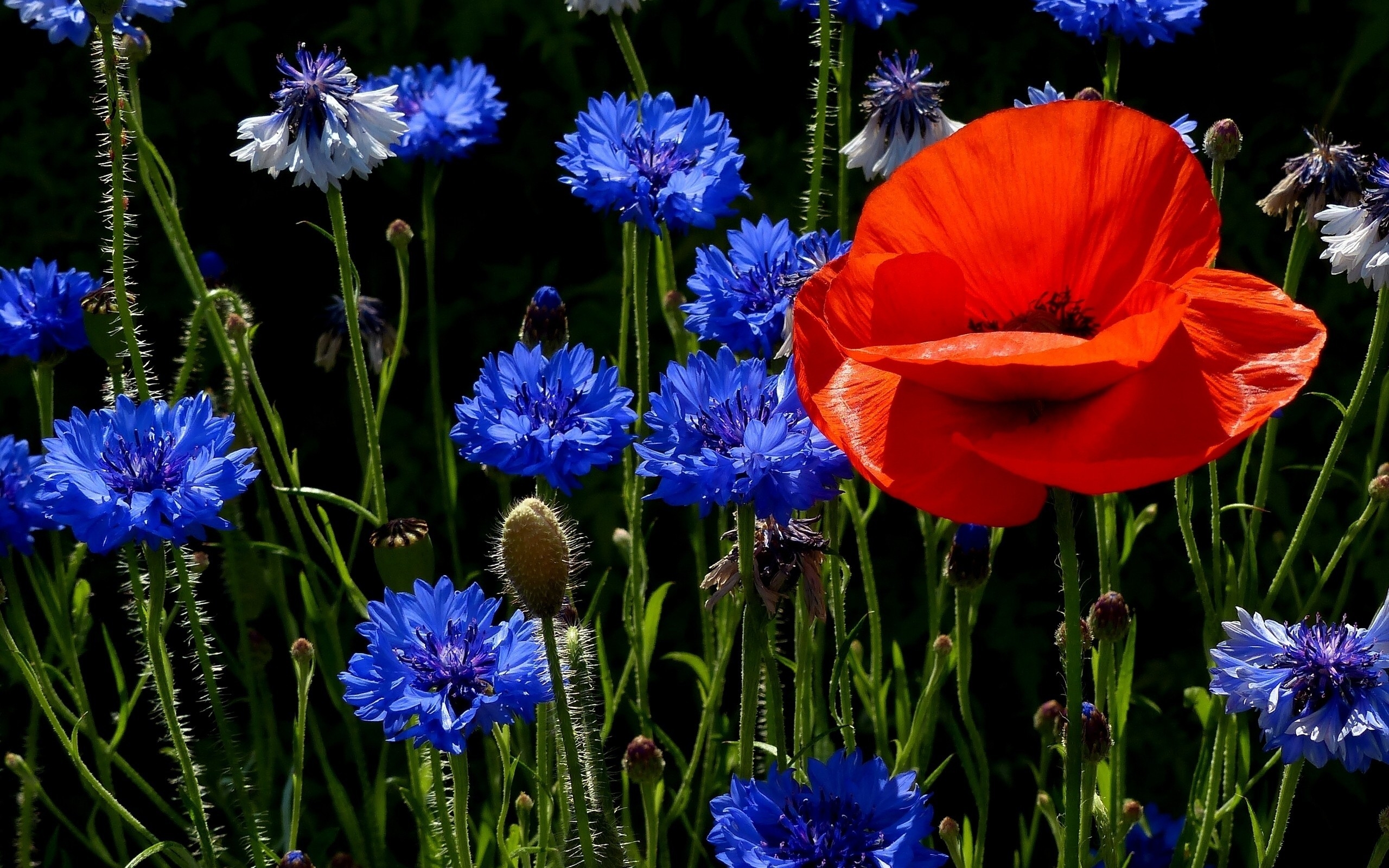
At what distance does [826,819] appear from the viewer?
1.11 metres

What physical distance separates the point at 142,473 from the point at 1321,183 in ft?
4.14

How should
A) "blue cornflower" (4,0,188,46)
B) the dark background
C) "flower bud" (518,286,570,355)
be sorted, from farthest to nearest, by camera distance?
1. the dark background
2. "blue cornflower" (4,0,188,46)
3. "flower bud" (518,286,570,355)

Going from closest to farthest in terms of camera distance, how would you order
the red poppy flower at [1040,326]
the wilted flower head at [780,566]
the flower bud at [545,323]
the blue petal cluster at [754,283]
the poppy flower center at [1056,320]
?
1. the red poppy flower at [1040,326]
2. the poppy flower center at [1056,320]
3. the wilted flower head at [780,566]
4. the blue petal cluster at [754,283]
5. the flower bud at [545,323]

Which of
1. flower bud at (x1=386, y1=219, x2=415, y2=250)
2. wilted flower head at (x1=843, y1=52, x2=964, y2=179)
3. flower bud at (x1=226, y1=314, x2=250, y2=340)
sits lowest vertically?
flower bud at (x1=226, y1=314, x2=250, y2=340)

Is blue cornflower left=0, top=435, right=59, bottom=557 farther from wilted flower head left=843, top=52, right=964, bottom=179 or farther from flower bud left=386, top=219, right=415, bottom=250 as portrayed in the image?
wilted flower head left=843, top=52, right=964, bottom=179

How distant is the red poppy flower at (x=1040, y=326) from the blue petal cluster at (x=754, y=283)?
0.49 metres

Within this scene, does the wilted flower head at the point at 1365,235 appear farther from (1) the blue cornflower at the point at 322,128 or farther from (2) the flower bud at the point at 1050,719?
(1) the blue cornflower at the point at 322,128

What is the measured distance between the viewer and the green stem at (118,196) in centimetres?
138

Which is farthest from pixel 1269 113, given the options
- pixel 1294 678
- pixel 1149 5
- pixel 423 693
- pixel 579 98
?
pixel 423 693

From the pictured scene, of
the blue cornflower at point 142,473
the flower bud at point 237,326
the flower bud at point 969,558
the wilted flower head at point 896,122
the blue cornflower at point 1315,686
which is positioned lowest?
the blue cornflower at point 1315,686

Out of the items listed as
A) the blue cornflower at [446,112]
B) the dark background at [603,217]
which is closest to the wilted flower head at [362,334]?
the blue cornflower at [446,112]

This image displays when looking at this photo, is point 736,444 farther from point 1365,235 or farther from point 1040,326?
point 1365,235

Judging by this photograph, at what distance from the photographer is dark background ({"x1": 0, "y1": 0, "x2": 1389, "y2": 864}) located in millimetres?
2500

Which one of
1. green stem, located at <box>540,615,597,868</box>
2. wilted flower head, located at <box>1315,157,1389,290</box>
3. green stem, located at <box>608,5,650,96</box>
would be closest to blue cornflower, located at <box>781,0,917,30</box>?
green stem, located at <box>608,5,650,96</box>
